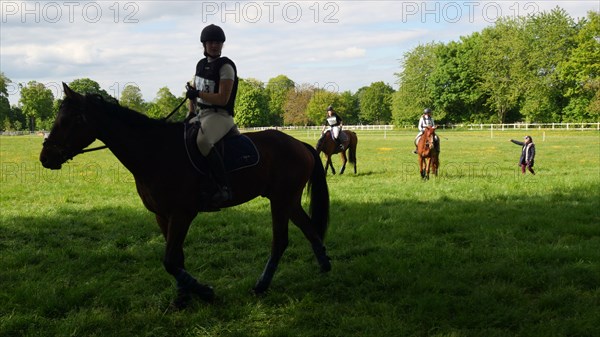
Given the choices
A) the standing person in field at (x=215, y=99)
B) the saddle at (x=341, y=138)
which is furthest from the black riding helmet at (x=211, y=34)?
the saddle at (x=341, y=138)

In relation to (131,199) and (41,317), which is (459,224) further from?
(131,199)

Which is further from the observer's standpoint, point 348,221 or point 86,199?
point 86,199

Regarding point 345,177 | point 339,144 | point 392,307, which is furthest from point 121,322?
point 339,144

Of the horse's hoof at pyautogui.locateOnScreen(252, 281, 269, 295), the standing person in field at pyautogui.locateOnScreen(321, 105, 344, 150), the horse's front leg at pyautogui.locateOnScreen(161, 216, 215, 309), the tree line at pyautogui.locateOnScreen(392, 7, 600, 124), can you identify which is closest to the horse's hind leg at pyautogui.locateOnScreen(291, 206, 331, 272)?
the horse's hoof at pyautogui.locateOnScreen(252, 281, 269, 295)

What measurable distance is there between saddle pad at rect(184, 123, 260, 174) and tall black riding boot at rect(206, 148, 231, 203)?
82 mm

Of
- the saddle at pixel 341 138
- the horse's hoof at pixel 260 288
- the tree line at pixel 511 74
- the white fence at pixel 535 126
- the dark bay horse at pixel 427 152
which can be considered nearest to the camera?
the horse's hoof at pixel 260 288

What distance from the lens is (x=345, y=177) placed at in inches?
671

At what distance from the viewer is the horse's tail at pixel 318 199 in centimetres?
654

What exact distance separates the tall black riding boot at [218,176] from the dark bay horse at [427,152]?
1159 centimetres

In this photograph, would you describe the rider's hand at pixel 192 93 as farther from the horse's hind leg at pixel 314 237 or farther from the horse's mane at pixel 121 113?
the horse's hind leg at pixel 314 237

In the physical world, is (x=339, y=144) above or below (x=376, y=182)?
above

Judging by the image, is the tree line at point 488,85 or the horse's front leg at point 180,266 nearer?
the horse's front leg at point 180,266

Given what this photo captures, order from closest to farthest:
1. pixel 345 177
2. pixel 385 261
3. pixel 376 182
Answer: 1. pixel 385 261
2. pixel 376 182
3. pixel 345 177

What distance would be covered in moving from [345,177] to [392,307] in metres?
12.1
